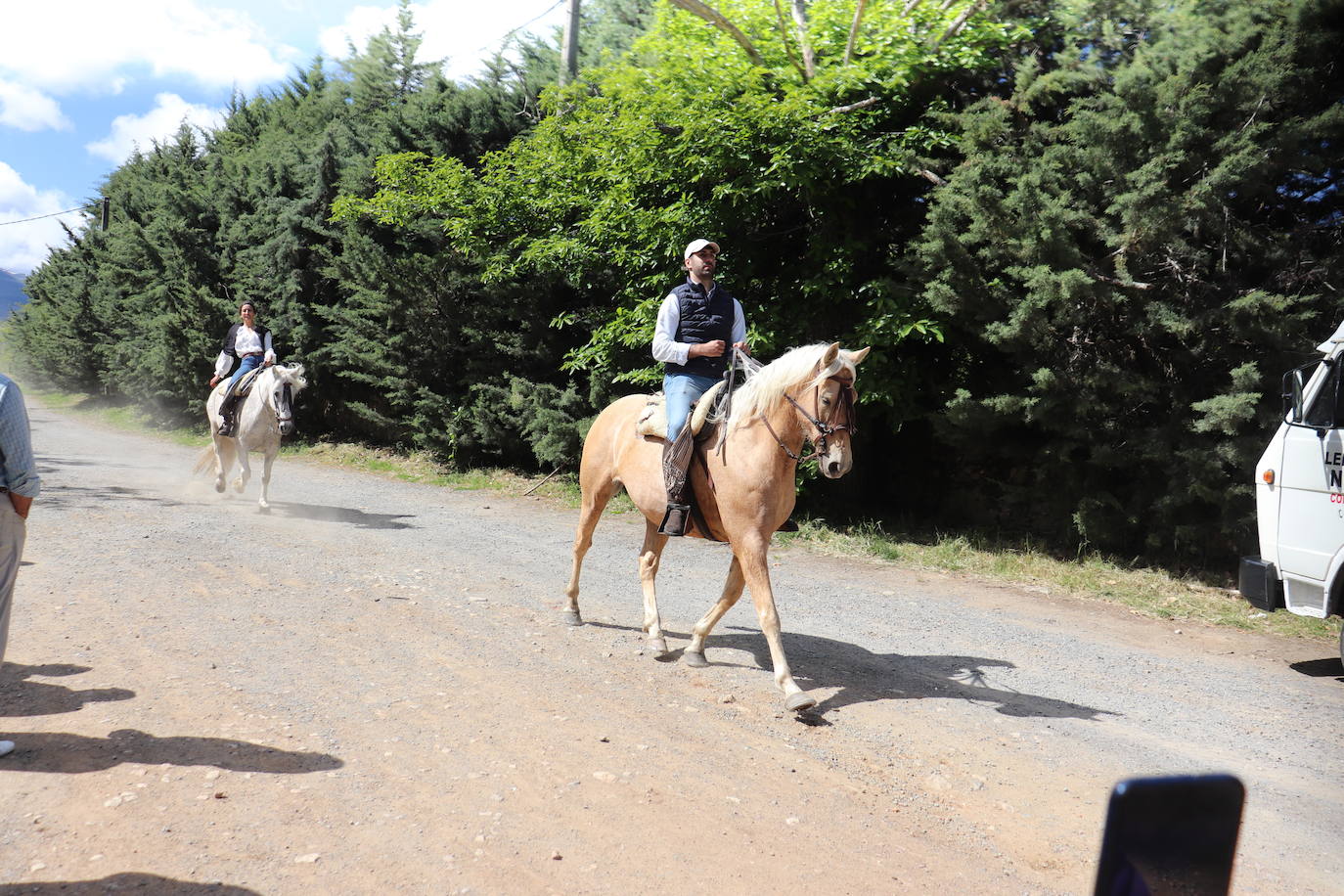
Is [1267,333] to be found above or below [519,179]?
below

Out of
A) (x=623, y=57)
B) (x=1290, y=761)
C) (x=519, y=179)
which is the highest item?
(x=623, y=57)

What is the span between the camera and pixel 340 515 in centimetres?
1259

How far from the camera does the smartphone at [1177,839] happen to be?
50.4 inches

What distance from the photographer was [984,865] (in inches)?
150

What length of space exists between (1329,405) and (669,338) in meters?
5.24

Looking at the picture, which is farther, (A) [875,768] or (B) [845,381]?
(B) [845,381]

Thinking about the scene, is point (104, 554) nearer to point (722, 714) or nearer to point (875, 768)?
point (722, 714)

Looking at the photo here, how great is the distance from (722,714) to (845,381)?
2.25 metres

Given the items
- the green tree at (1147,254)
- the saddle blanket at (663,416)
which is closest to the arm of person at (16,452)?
the saddle blanket at (663,416)

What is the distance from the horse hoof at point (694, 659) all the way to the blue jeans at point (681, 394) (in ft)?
5.08

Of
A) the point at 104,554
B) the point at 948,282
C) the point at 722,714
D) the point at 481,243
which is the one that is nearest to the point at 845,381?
the point at 722,714

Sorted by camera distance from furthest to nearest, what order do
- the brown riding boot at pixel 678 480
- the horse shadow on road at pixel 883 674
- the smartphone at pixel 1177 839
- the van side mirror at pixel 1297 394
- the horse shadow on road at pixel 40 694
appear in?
the van side mirror at pixel 1297 394 → the brown riding boot at pixel 678 480 → the horse shadow on road at pixel 883 674 → the horse shadow on road at pixel 40 694 → the smartphone at pixel 1177 839

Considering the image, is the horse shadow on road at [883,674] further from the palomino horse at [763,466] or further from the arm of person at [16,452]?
the arm of person at [16,452]

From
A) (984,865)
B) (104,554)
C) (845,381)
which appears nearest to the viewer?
(984,865)
